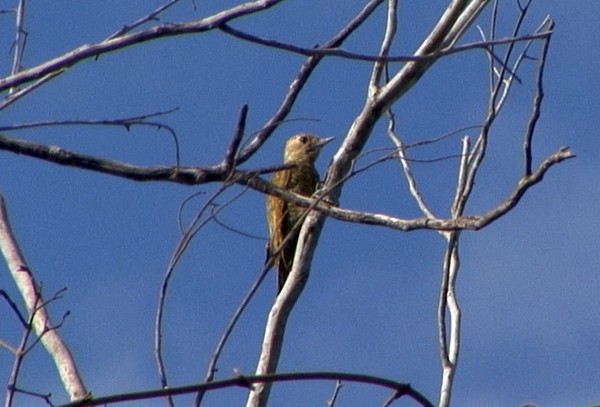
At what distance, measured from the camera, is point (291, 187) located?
883 cm

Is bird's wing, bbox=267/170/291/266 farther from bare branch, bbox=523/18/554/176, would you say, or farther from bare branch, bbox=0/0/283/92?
bare branch, bbox=0/0/283/92

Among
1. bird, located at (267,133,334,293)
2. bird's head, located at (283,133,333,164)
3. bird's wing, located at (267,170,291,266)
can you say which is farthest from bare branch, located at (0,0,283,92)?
bird's head, located at (283,133,333,164)

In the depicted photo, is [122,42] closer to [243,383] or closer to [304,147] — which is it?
[243,383]

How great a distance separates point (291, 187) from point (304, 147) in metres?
1.42

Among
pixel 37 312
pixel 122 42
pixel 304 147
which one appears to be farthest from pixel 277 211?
pixel 122 42

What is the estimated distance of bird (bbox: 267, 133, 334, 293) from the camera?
7.31 m

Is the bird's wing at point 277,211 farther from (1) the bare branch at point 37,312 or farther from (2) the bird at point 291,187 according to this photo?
(1) the bare branch at point 37,312

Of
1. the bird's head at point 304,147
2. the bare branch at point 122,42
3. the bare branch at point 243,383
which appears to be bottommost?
the bare branch at point 243,383

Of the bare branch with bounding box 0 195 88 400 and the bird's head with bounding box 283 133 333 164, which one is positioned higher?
the bird's head with bounding box 283 133 333 164

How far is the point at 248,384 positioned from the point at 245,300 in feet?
4.02

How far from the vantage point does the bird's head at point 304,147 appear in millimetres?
10094

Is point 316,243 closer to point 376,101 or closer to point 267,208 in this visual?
point 376,101

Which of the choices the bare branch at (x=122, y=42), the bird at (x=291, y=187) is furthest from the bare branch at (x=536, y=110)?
the bird at (x=291, y=187)

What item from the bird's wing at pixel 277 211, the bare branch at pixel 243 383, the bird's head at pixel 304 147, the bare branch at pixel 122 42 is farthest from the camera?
the bird's head at pixel 304 147
